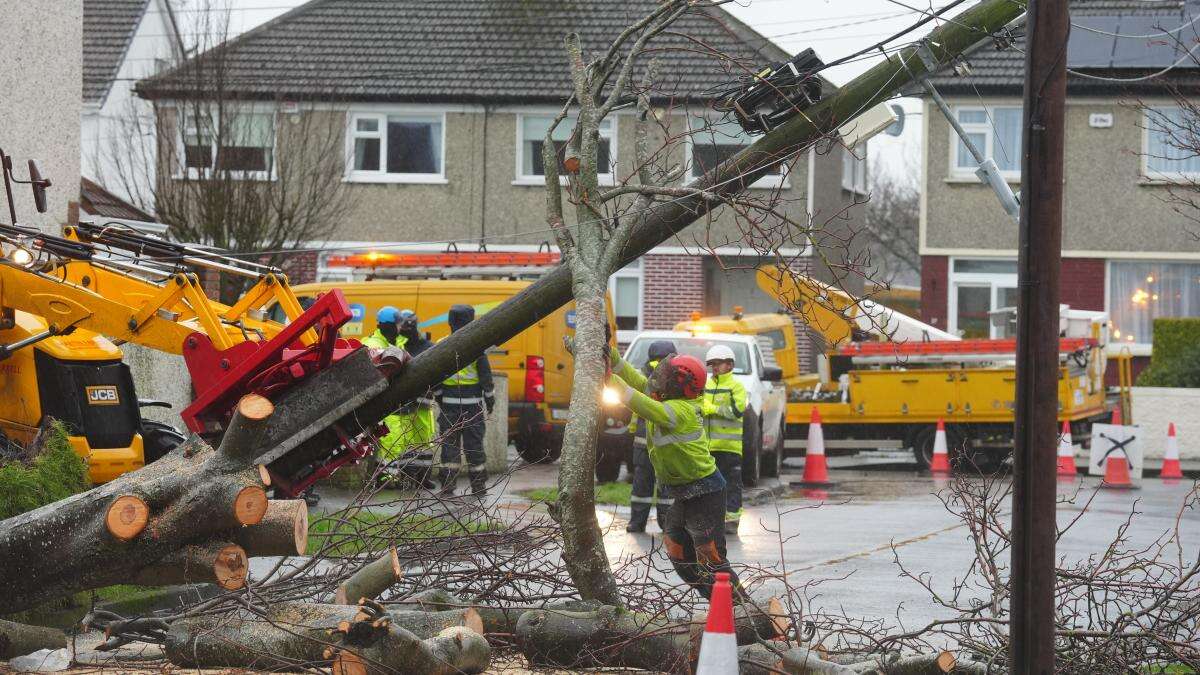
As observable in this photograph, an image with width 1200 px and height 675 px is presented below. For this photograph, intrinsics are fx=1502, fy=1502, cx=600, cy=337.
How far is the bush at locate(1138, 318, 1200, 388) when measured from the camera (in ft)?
75.8

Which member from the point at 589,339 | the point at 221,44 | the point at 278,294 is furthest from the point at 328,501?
the point at 221,44

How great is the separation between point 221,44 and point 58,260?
1280cm

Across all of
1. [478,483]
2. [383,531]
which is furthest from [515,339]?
[383,531]

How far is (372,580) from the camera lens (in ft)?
23.2

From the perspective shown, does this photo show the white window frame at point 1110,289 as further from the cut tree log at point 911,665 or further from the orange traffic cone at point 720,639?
the orange traffic cone at point 720,639

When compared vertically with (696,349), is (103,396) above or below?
below

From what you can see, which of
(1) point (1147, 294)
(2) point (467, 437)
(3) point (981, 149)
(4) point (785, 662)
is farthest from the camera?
(1) point (1147, 294)

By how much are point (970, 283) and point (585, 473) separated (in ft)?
72.6

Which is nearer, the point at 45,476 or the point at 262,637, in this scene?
the point at 262,637

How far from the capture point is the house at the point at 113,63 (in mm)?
29016

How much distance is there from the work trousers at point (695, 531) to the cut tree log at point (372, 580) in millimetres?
1893

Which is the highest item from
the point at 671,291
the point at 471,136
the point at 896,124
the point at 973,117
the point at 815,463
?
the point at 973,117

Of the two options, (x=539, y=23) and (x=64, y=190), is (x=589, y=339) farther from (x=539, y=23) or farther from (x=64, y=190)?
(x=539, y=23)

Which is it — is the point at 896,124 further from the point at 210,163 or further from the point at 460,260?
the point at 210,163
